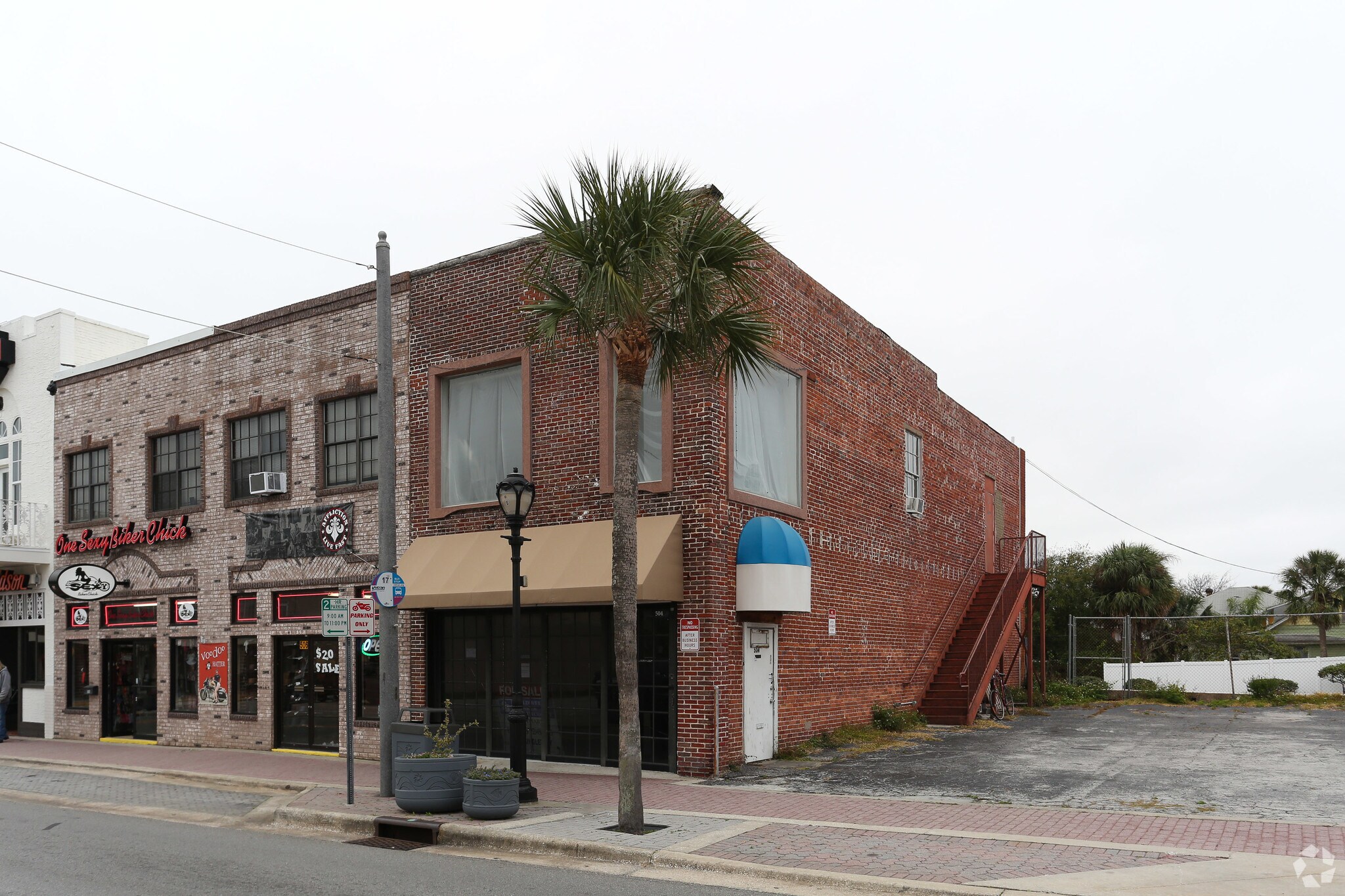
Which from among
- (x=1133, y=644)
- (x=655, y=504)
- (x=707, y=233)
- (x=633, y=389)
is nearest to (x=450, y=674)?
(x=655, y=504)

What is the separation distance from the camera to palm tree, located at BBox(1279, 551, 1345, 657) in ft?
129

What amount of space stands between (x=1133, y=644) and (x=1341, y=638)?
14.0 metres

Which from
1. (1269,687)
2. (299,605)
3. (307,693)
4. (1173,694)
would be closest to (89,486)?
(299,605)

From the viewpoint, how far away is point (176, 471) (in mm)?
23328

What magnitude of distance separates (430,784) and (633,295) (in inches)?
241

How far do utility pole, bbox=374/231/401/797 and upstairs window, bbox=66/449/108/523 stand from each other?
42.9ft

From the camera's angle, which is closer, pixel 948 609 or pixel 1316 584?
pixel 948 609

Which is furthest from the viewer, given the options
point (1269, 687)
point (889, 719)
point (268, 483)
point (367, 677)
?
point (1269, 687)

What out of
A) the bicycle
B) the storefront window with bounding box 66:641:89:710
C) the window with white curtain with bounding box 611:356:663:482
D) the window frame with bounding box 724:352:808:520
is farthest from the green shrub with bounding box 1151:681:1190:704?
the storefront window with bounding box 66:641:89:710

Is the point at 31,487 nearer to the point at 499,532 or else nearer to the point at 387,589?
the point at 499,532

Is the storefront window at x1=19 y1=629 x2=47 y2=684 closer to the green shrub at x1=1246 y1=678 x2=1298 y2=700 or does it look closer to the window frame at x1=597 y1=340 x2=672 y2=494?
the window frame at x1=597 y1=340 x2=672 y2=494

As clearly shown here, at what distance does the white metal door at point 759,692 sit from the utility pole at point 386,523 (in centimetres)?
498

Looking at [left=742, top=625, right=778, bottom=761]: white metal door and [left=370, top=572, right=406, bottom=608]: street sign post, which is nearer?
[left=370, top=572, right=406, bottom=608]: street sign post

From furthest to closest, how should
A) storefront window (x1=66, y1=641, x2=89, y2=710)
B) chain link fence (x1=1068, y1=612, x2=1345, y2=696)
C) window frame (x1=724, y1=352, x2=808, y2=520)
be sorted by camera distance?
chain link fence (x1=1068, y1=612, x2=1345, y2=696) → storefront window (x1=66, y1=641, x2=89, y2=710) → window frame (x1=724, y1=352, x2=808, y2=520)
